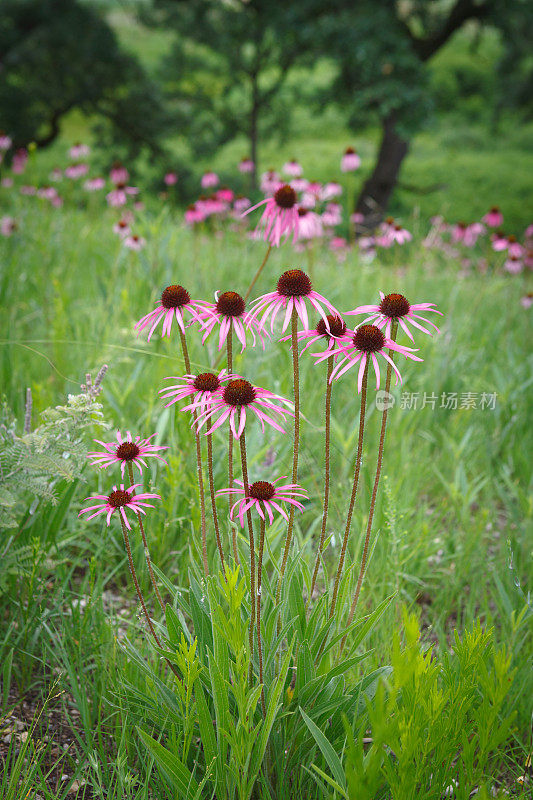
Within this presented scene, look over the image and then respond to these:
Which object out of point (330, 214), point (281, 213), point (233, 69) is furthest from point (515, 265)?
point (233, 69)

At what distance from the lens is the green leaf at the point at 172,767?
0.95 m

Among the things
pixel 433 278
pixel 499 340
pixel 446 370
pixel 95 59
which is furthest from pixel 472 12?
pixel 446 370

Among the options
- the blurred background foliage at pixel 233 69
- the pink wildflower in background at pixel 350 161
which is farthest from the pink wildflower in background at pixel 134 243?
the blurred background foliage at pixel 233 69

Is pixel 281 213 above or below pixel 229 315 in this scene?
above

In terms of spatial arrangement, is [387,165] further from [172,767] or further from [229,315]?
[172,767]

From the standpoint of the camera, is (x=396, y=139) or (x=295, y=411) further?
(x=396, y=139)

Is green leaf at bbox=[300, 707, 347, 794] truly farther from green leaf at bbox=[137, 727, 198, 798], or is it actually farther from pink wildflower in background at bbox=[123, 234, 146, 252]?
pink wildflower in background at bbox=[123, 234, 146, 252]

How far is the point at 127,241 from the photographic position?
3.62 metres

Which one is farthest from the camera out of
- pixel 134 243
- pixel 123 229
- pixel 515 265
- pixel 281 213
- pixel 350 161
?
pixel 515 265

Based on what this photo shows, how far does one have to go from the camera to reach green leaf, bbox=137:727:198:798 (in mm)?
949

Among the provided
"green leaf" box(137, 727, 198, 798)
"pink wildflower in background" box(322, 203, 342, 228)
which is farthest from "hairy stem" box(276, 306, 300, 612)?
"pink wildflower in background" box(322, 203, 342, 228)

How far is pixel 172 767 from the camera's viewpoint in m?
0.97

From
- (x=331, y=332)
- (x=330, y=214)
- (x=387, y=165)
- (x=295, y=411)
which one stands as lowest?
(x=295, y=411)

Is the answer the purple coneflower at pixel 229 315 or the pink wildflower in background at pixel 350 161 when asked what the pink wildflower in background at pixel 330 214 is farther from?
the purple coneflower at pixel 229 315
